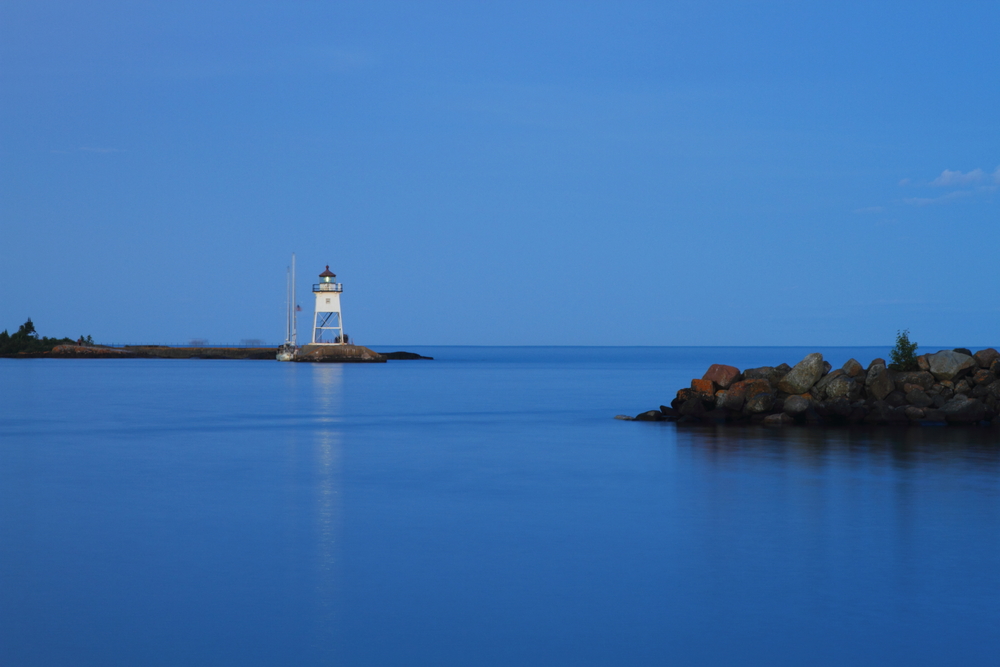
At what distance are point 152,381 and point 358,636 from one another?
55.5 m

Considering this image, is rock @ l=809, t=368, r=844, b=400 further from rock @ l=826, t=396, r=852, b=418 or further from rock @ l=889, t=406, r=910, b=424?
rock @ l=889, t=406, r=910, b=424

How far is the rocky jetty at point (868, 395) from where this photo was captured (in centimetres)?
2548

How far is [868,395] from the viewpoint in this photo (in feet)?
85.8

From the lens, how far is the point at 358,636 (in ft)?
26.1

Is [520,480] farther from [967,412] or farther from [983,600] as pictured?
[967,412]

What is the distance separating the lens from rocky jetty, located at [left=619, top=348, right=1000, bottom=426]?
25.5 m

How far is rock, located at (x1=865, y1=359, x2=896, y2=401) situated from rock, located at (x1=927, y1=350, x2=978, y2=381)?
1.25m

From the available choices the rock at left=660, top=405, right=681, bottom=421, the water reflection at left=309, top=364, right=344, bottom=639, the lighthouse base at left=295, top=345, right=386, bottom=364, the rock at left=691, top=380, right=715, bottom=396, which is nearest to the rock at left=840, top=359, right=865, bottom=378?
the rock at left=691, top=380, right=715, bottom=396

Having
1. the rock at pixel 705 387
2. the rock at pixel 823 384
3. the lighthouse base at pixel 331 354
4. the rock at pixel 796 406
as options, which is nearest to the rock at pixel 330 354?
the lighthouse base at pixel 331 354

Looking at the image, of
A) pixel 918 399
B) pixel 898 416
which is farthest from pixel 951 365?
pixel 898 416

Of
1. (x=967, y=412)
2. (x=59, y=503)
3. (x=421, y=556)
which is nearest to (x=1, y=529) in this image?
(x=59, y=503)

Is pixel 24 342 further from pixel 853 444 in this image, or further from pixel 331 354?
pixel 853 444

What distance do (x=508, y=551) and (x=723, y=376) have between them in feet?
58.2

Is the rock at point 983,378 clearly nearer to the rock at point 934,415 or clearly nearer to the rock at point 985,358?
the rock at point 985,358
